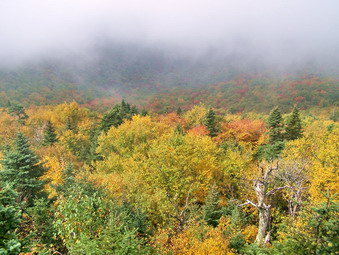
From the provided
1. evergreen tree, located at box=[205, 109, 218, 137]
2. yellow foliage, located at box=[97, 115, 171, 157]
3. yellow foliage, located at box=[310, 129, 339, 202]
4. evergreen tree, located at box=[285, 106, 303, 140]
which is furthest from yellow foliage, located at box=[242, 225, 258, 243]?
evergreen tree, located at box=[205, 109, 218, 137]

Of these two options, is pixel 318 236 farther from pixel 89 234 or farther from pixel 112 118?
pixel 112 118

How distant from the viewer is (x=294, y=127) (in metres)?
44.7

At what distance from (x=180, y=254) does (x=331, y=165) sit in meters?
17.8

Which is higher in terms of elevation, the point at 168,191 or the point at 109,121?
the point at 168,191

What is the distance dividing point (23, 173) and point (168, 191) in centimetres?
1369

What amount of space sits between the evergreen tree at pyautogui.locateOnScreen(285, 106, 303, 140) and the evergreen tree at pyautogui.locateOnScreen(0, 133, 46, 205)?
41.8 meters

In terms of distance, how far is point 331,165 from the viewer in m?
23.3

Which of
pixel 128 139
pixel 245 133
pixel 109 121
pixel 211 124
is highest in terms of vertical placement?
pixel 211 124

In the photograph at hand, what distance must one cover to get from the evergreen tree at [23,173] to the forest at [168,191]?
0.10 m

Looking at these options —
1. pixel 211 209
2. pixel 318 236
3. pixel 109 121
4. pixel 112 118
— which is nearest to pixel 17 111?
pixel 109 121

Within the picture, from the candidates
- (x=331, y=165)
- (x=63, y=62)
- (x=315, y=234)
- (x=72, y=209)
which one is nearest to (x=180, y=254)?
(x=72, y=209)

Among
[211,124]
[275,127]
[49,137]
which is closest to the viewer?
[275,127]

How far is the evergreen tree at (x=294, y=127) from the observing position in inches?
1758

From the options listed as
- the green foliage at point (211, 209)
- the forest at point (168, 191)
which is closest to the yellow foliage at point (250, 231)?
the forest at point (168, 191)
